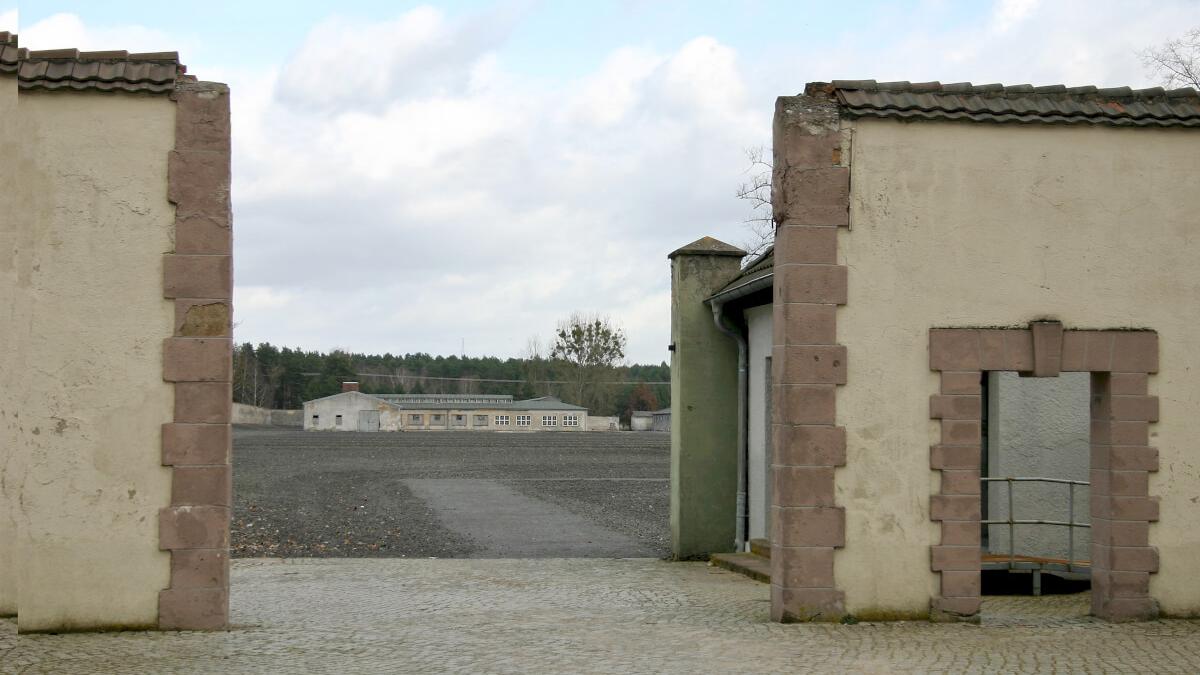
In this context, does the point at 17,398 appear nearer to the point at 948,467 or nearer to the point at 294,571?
the point at 294,571

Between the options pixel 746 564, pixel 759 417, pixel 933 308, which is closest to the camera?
pixel 933 308

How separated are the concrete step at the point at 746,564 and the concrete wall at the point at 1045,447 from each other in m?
2.53

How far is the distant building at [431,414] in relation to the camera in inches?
4065

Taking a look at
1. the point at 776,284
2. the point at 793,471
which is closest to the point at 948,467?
the point at 793,471

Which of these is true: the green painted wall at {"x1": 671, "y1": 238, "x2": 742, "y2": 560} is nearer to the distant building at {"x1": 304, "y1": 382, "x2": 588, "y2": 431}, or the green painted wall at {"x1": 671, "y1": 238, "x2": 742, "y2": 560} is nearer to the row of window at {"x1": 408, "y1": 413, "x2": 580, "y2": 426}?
the distant building at {"x1": 304, "y1": 382, "x2": 588, "y2": 431}

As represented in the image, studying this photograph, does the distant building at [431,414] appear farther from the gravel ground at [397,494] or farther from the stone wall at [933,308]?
the stone wall at [933,308]

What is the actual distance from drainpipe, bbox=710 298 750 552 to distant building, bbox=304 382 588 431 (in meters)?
88.2

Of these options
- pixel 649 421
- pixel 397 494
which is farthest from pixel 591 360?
pixel 397 494

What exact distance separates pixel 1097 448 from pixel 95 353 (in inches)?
309

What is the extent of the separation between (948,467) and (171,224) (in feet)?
20.5

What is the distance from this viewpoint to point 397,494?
27609 mm

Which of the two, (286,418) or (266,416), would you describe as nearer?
(266,416)

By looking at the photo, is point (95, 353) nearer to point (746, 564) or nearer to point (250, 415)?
point (746, 564)

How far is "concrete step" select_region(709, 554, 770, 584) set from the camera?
13.5m
